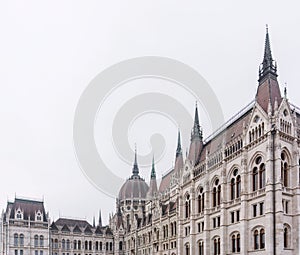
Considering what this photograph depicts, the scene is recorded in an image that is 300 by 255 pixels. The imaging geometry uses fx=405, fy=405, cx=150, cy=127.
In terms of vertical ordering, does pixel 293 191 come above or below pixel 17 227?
above

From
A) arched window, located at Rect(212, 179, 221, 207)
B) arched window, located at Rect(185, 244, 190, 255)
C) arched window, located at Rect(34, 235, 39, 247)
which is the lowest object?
arched window, located at Rect(34, 235, 39, 247)

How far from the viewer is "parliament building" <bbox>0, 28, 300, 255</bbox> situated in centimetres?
4759

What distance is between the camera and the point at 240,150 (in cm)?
5438

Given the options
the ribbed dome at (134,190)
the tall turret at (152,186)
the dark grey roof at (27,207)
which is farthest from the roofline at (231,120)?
the ribbed dome at (134,190)

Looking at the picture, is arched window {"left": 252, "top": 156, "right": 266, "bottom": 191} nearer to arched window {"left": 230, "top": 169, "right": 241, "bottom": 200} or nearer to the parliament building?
the parliament building

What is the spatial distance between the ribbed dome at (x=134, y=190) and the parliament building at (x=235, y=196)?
92.7 feet

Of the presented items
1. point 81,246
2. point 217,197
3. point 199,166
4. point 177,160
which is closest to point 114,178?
point 217,197

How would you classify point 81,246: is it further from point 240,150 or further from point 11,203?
point 240,150

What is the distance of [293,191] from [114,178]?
75.1 ft

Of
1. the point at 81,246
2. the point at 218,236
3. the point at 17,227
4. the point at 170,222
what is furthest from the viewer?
the point at 81,246

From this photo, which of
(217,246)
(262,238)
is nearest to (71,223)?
(217,246)

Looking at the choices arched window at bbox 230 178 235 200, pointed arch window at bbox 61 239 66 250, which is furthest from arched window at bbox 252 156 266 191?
pointed arch window at bbox 61 239 66 250

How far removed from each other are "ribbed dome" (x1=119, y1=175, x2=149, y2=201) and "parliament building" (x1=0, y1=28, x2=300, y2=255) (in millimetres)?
28248

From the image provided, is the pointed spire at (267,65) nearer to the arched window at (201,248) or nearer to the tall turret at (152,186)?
the arched window at (201,248)
